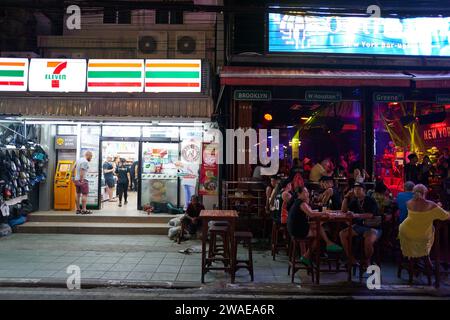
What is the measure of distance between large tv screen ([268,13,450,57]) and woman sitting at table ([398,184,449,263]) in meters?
5.83

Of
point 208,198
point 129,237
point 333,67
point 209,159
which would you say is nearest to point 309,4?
point 333,67

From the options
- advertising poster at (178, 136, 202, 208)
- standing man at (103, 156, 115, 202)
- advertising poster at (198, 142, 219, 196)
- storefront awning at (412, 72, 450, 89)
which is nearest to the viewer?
storefront awning at (412, 72, 450, 89)

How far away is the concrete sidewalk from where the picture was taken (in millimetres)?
A: 6234

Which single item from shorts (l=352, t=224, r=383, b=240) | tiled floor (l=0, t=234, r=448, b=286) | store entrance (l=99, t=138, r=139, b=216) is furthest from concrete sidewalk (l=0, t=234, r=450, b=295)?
store entrance (l=99, t=138, r=139, b=216)

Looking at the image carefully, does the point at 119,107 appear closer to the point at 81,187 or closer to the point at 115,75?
the point at 115,75

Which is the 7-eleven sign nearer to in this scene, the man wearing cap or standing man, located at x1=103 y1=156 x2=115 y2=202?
standing man, located at x1=103 y1=156 x2=115 y2=202

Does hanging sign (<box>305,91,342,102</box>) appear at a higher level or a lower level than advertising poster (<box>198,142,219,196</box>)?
higher

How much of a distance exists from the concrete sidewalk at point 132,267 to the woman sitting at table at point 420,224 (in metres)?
0.64

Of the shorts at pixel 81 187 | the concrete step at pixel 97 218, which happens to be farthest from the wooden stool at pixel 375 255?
the shorts at pixel 81 187

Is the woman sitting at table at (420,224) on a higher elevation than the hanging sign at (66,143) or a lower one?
lower

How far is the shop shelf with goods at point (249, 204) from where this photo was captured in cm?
953

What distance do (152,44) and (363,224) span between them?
8456 mm

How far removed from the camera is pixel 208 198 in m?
11.2

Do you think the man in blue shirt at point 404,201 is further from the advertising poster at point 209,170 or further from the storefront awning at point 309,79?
the advertising poster at point 209,170
